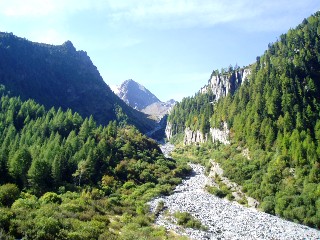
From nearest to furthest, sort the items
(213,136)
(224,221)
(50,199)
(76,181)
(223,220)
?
(50,199) < (224,221) < (223,220) < (76,181) < (213,136)

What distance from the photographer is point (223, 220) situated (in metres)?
68.9

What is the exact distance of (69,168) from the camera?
93250 mm

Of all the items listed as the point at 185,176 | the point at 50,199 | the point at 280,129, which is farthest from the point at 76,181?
the point at 280,129

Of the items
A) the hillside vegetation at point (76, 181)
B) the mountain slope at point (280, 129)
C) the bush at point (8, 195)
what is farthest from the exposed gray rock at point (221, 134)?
the bush at point (8, 195)

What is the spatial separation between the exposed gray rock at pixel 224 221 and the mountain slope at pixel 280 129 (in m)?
6.20

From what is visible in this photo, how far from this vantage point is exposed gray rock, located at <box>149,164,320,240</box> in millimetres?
60469

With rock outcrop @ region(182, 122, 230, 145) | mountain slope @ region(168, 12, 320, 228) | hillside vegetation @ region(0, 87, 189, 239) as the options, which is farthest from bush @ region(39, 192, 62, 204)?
rock outcrop @ region(182, 122, 230, 145)

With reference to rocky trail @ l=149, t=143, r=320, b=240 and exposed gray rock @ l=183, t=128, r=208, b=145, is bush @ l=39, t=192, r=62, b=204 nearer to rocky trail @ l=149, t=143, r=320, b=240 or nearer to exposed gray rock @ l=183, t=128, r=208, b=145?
rocky trail @ l=149, t=143, r=320, b=240

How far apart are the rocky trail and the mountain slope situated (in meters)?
6.33

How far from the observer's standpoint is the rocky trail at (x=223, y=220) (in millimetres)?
60531

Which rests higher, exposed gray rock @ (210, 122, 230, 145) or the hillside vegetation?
exposed gray rock @ (210, 122, 230, 145)

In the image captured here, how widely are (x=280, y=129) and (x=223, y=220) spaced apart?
57.3 m

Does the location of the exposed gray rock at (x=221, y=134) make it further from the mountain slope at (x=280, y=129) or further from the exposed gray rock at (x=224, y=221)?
the exposed gray rock at (x=224, y=221)

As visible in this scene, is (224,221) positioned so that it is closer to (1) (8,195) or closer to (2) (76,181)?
(1) (8,195)
